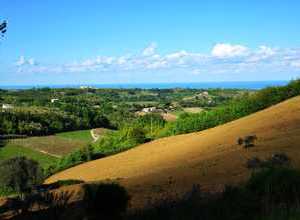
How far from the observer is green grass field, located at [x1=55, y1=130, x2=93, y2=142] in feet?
350

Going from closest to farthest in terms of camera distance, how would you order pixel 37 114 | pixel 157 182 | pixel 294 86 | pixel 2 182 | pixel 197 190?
pixel 197 190, pixel 157 182, pixel 2 182, pixel 294 86, pixel 37 114

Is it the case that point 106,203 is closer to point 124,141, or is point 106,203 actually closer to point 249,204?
point 249,204

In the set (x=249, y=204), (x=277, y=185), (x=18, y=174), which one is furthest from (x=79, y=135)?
(x=249, y=204)

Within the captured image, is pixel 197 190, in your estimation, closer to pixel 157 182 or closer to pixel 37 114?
pixel 157 182

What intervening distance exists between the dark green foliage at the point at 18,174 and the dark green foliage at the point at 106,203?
26.0 metres

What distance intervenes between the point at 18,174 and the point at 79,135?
256 feet

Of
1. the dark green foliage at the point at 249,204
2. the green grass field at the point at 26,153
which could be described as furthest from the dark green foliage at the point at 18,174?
the green grass field at the point at 26,153

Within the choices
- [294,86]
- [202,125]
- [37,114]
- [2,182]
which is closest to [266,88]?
[294,86]

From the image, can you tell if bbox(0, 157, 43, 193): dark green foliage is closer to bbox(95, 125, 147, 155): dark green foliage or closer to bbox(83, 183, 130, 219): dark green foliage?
bbox(95, 125, 147, 155): dark green foliage

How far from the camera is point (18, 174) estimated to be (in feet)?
113

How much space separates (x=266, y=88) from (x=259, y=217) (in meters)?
50.7

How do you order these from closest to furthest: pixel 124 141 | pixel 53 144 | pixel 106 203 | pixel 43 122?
pixel 106 203, pixel 124 141, pixel 53 144, pixel 43 122

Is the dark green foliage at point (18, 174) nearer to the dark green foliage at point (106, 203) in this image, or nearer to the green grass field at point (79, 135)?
the dark green foliage at point (106, 203)

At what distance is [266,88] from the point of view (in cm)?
5656
